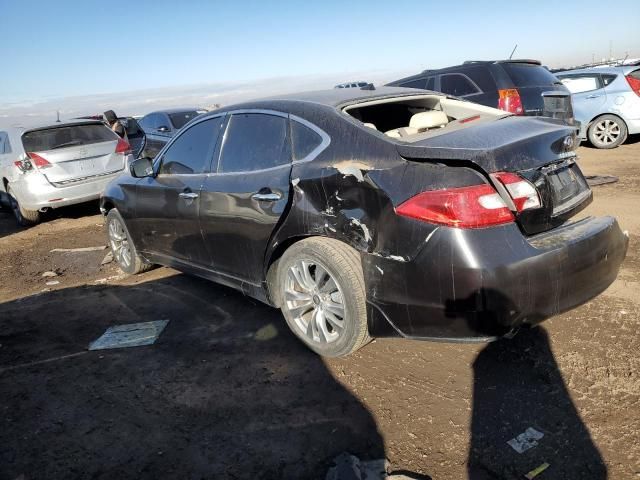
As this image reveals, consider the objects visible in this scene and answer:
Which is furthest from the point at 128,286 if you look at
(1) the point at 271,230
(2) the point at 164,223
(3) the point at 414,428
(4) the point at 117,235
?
(3) the point at 414,428

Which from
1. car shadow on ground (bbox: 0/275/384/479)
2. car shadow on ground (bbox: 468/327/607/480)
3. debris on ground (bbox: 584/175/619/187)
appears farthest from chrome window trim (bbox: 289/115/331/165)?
debris on ground (bbox: 584/175/619/187)

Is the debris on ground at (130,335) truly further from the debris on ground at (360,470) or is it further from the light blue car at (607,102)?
the light blue car at (607,102)

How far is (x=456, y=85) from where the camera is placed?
325 inches

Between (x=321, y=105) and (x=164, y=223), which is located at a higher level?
(x=321, y=105)

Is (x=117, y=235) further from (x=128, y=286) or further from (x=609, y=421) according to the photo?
(x=609, y=421)

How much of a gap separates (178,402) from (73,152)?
6.06 metres

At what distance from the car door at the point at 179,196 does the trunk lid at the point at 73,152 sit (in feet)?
12.1

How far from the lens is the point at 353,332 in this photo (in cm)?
287

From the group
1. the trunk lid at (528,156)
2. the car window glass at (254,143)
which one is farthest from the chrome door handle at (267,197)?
the trunk lid at (528,156)

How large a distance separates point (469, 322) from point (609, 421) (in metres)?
0.79

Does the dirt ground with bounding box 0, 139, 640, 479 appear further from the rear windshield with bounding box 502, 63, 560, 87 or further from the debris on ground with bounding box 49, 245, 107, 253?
the rear windshield with bounding box 502, 63, 560, 87

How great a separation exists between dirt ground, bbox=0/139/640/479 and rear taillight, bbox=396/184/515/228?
0.96 meters

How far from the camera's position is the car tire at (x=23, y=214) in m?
8.07

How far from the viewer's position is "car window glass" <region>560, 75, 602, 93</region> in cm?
1021
